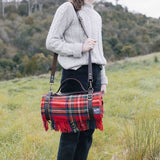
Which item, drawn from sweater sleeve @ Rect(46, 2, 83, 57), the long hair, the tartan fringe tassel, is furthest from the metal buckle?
the long hair

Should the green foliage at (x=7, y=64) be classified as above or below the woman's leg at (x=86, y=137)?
below

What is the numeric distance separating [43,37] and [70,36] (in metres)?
35.0

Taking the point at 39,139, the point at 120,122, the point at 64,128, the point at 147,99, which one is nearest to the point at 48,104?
the point at 64,128

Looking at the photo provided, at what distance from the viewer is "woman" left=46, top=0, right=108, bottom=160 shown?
118 centimetres

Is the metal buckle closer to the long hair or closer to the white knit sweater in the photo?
the white knit sweater

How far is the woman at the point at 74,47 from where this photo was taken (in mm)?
1177

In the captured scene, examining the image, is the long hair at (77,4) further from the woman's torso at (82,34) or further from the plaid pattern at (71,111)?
the plaid pattern at (71,111)

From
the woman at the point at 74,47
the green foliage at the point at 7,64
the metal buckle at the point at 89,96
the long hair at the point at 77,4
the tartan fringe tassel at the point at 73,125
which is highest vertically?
the long hair at the point at 77,4

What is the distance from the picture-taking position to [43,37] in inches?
1378

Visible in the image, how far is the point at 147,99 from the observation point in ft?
12.5

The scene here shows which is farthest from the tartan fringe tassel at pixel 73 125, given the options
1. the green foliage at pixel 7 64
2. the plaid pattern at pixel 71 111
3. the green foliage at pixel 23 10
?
the green foliage at pixel 23 10

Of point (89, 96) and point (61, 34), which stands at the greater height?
point (61, 34)

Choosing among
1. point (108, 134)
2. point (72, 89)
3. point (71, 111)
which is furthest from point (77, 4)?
point (108, 134)

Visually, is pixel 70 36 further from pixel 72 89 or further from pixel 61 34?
pixel 72 89
